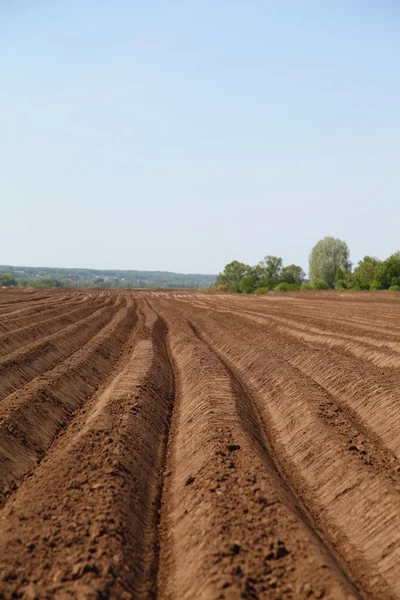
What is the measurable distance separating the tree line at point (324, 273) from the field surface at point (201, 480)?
183 feet

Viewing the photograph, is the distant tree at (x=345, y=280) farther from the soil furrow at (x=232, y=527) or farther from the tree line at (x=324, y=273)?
the soil furrow at (x=232, y=527)

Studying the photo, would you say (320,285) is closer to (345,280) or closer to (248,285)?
(345,280)

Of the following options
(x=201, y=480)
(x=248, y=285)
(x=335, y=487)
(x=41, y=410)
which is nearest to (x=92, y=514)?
(x=201, y=480)

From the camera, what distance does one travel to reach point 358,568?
19.8 ft

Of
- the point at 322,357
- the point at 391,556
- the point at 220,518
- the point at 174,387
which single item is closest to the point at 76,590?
the point at 220,518

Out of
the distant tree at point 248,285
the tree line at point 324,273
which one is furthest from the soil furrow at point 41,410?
the distant tree at point 248,285

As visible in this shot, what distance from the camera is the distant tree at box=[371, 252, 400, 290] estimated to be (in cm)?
6843

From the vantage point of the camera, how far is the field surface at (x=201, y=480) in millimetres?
5523

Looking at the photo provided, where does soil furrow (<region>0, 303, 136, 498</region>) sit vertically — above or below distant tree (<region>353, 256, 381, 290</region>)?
below

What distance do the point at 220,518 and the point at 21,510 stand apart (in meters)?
2.34

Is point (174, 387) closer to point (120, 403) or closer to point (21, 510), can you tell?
point (120, 403)

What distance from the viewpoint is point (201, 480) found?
308 inches

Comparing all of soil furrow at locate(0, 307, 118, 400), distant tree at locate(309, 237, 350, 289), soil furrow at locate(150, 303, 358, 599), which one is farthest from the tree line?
soil furrow at locate(150, 303, 358, 599)

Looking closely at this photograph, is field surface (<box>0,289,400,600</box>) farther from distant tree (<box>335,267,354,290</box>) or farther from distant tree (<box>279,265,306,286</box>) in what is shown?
distant tree (<box>279,265,306,286</box>)
